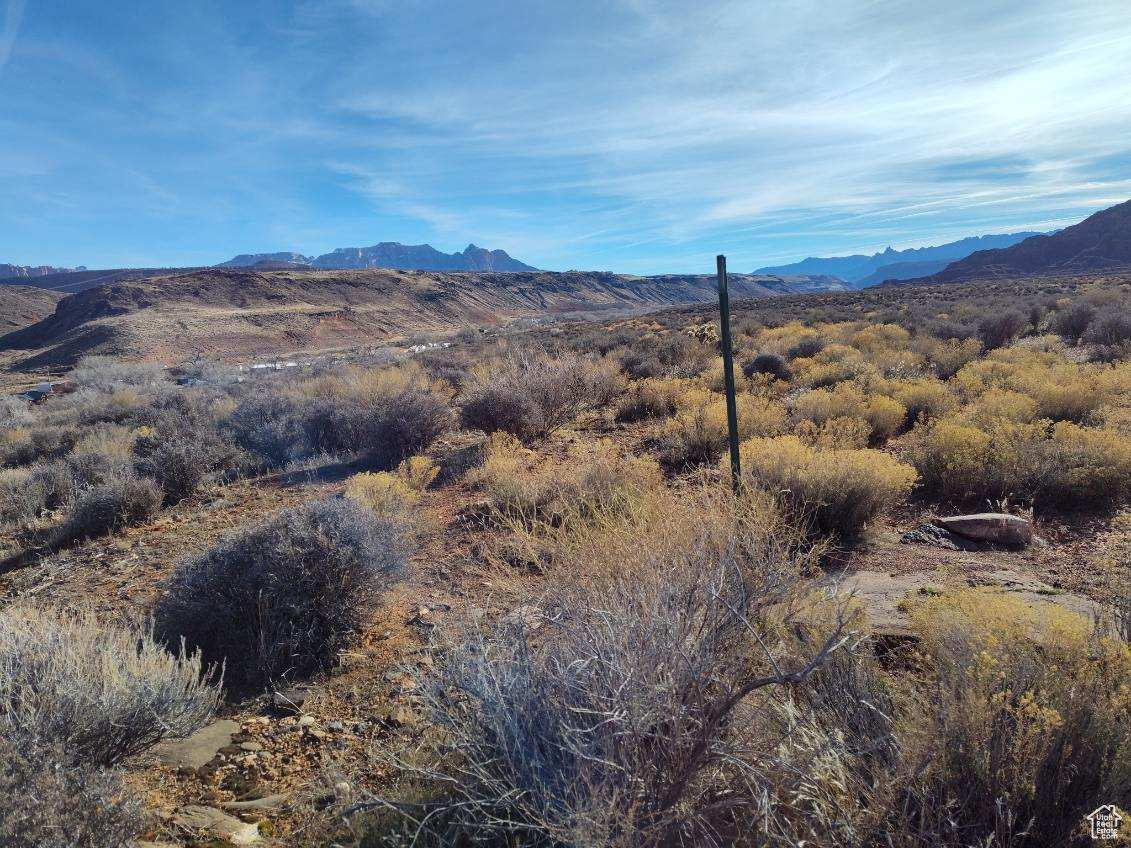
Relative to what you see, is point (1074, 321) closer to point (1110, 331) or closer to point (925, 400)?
point (1110, 331)

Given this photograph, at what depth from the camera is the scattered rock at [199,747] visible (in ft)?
8.77

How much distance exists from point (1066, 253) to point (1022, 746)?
409 feet

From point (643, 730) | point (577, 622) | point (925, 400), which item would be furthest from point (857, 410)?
point (643, 730)

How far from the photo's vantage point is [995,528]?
4.38 meters

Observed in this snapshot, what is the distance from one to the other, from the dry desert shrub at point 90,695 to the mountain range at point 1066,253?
332ft

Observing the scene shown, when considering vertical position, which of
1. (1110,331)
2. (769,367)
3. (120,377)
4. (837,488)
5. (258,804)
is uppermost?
(120,377)

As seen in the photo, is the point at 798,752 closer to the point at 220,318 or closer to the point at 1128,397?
the point at 1128,397

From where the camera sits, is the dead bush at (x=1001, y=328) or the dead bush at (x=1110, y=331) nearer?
the dead bush at (x=1110, y=331)

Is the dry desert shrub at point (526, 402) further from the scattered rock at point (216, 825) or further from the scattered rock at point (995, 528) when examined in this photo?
the scattered rock at point (216, 825)

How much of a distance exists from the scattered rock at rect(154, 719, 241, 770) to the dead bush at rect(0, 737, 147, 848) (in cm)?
55

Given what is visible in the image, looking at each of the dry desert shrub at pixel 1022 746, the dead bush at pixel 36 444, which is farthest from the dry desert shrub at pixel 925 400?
the dead bush at pixel 36 444

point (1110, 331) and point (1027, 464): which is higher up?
point (1110, 331)

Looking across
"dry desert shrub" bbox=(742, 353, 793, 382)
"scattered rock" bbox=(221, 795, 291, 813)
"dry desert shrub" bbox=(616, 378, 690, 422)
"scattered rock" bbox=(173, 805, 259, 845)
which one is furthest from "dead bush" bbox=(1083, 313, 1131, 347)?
"scattered rock" bbox=(173, 805, 259, 845)

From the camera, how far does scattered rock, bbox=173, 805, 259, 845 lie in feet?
7.41
